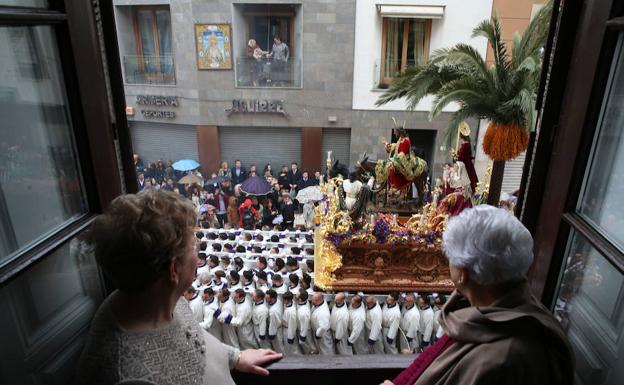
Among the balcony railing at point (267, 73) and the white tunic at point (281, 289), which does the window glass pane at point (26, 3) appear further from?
the balcony railing at point (267, 73)

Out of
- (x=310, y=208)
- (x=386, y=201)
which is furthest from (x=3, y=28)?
(x=310, y=208)

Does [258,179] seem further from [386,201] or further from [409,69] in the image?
[409,69]

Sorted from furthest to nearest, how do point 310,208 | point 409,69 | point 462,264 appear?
1. point 310,208
2. point 409,69
3. point 462,264

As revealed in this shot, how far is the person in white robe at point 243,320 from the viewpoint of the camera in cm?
505

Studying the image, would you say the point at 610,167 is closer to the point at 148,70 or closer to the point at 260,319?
the point at 260,319

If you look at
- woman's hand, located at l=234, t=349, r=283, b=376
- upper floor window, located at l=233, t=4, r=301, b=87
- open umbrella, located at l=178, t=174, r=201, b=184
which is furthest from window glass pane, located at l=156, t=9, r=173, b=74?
woman's hand, located at l=234, t=349, r=283, b=376

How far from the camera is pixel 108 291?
1849 millimetres

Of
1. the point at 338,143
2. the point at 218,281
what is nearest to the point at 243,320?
the point at 218,281

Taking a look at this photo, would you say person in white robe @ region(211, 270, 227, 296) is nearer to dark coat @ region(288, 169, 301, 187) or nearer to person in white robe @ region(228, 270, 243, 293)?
person in white robe @ region(228, 270, 243, 293)

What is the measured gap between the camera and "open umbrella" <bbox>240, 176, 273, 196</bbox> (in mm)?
9151

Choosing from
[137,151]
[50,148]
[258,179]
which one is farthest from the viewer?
[137,151]

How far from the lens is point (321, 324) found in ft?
16.2

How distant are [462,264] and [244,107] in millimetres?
11937

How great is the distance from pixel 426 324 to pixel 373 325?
627mm
